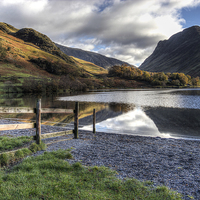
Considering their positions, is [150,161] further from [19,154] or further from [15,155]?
[15,155]

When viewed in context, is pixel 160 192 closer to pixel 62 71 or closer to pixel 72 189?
pixel 72 189

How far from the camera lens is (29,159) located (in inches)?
294

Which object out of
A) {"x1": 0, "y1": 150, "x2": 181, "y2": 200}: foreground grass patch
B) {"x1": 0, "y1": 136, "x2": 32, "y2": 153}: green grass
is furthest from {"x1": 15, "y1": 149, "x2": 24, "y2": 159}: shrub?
{"x1": 0, "y1": 136, "x2": 32, "y2": 153}: green grass

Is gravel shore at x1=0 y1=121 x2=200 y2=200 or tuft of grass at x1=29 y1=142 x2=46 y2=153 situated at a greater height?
tuft of grass at x1=29 y1=142 x2=46 y2=153

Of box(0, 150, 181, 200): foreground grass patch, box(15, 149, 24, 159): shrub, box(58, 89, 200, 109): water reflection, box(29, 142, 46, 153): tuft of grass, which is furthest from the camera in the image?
box(58, 89, 200, 109): water reflection

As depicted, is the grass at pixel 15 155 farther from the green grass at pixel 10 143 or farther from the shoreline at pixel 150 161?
the green grass at pixel 10 143

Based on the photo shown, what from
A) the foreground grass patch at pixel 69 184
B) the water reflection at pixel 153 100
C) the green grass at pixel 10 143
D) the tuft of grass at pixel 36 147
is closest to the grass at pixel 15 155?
the tuft of grass at pixel 36 147

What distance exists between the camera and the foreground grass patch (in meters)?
5.00

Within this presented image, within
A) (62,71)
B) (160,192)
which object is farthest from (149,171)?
(62,71)

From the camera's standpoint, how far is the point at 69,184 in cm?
549

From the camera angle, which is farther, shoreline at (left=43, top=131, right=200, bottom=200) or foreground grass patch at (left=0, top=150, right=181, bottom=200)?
shoreline at (left=43, top=131, right=200, bottom=200)

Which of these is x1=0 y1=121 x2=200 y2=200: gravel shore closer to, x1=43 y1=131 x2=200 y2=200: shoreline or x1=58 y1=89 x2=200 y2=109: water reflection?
x1=43 y1=131 x2=200 y2=200: shoreline

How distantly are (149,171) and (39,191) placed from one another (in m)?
4.44

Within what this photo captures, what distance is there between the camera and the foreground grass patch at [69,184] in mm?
4996
